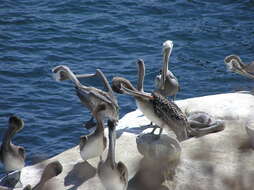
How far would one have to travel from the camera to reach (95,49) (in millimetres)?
19859

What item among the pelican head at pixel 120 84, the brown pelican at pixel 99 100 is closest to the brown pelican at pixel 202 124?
the pelican head at pixel 120 84

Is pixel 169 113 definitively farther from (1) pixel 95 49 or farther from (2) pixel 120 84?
(1) pixel 95 49

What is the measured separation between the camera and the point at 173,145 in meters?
11.6

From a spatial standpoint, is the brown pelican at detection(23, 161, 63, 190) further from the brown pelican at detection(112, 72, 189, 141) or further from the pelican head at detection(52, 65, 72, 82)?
the pelican head at detection(52, 65, 72, 82)

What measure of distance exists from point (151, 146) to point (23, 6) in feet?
38.2

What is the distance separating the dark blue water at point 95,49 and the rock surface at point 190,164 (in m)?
2.26

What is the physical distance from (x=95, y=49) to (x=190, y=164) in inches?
338

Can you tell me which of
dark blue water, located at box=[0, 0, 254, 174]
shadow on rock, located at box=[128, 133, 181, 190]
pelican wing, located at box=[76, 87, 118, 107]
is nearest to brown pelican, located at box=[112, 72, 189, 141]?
shadow on rock, located at box=[128, 133, 181, 190]

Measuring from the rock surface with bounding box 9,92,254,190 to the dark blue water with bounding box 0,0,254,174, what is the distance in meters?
2.26

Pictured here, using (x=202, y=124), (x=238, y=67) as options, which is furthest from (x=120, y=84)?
(x=238, y=67)

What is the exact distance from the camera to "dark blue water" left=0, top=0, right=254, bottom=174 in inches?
650

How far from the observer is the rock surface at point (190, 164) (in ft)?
37.4

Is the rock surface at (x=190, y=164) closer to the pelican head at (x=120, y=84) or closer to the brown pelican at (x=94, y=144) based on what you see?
the brown pelican at (x=94, y=144)

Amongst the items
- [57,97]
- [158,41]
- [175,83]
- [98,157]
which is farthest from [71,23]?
[98,157]
